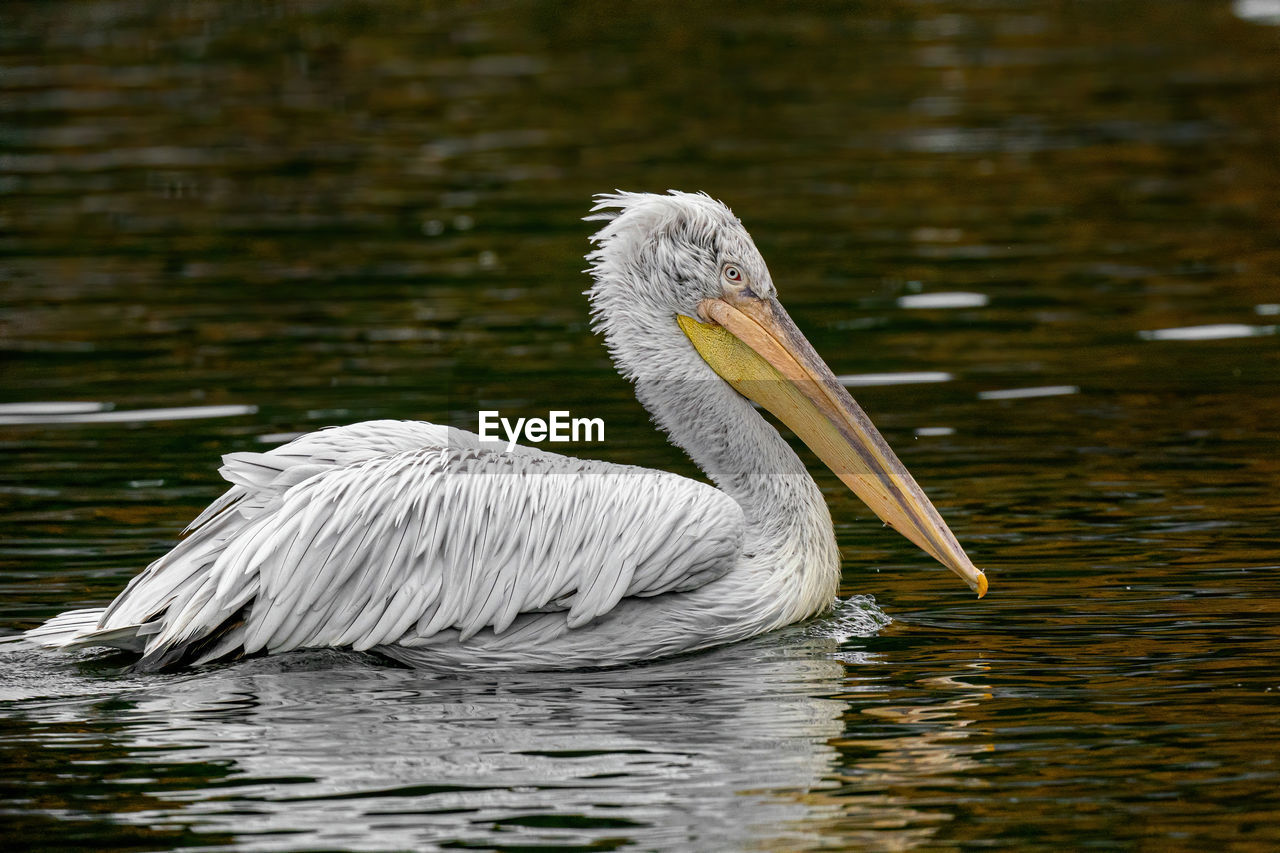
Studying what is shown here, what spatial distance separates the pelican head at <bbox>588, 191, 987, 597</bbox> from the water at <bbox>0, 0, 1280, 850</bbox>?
0.60m

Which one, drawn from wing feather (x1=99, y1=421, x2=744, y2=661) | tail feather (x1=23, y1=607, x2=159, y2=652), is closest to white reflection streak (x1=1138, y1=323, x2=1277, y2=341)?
wing feather (x1=99, y1=421, x2=744, y2=661)

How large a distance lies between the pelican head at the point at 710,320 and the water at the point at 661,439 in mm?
595

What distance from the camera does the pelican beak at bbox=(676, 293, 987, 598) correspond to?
6441 mm

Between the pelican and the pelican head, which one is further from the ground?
the pelican head

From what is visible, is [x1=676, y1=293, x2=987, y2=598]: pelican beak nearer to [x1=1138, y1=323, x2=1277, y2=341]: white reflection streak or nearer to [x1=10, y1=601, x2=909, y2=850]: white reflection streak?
[x1=10, y1=601, x2=909, y2=850]: white reflection streak

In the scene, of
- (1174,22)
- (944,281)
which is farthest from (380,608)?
(1174,22)

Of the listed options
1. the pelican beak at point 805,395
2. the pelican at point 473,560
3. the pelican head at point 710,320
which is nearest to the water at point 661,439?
the pelican at point 473,560

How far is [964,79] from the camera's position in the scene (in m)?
20.4

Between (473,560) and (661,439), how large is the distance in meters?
2.77

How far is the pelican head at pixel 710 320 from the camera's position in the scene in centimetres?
657

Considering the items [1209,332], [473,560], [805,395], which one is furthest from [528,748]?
[1209,332]

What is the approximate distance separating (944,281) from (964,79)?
8795mm

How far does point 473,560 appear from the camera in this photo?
5957 mm

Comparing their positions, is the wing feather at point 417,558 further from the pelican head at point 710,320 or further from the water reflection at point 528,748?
the pelican head at point 710,320
